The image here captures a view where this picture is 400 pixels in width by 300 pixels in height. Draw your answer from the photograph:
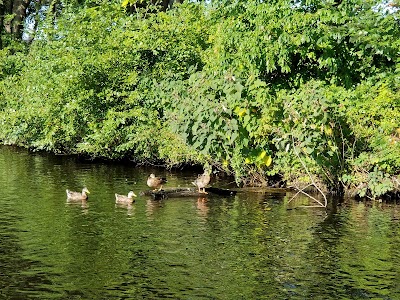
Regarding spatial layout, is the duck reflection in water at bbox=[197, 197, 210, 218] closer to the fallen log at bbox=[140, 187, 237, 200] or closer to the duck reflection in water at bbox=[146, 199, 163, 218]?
the fallen log at bbox=[140, 187, 237, 200]

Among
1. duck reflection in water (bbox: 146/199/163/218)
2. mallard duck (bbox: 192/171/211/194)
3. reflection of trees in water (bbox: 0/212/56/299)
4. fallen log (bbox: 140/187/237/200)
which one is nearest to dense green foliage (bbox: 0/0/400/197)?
mallard duck (bbox: 192/171/211/194)

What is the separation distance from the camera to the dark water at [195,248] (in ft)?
37.8

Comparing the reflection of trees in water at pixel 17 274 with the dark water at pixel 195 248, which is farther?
the dark water at pixel 195 248

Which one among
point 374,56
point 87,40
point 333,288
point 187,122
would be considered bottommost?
point 333,288

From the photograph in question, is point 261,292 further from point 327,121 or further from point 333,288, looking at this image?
point 327,121

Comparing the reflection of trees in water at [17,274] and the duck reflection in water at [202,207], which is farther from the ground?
the duck reflection in water at [202,207]

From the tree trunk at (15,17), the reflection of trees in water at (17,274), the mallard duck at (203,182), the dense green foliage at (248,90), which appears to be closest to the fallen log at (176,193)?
the mallard duck at (203,182)

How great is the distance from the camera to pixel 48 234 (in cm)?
1556

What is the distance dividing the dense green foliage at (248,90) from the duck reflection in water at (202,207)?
1.78 m

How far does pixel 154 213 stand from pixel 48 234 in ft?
13.0

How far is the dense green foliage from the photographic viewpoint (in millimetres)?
20453

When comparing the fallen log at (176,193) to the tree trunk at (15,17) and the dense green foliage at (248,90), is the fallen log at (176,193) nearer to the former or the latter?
the dense green foliage at (248,90)

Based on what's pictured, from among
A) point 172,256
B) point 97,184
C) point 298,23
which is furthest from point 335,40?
point 172,256

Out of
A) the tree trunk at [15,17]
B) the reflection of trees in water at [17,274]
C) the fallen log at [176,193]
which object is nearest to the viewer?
the reflection of trees in water at [17,274]
